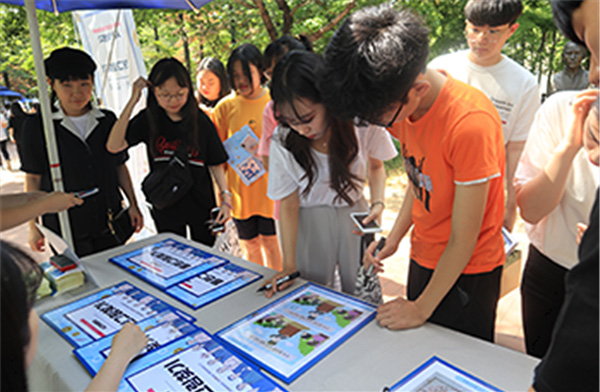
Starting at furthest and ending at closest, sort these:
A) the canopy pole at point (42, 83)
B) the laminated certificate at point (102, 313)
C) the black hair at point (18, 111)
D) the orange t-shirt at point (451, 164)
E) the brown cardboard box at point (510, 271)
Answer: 1. the black hair at point (18, 111)
2. the brown cardboard box at point (510, 271)
3. the canopy pole at point (42, 83)
4. the laminated certificate at point (102, 313)
5. the orange t-shirt at point (451, 164)

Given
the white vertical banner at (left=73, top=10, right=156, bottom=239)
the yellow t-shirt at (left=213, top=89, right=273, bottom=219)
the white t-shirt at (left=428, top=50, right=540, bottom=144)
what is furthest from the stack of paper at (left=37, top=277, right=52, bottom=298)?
the white vertical banner at (left=73, top=10, right=156, bottom=239)

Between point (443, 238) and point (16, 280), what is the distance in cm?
108

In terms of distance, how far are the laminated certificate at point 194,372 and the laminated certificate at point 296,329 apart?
1.5 inches

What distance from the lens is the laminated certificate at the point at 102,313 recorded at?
121 cm

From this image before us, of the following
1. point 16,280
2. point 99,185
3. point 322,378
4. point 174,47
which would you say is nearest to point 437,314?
point 322,378

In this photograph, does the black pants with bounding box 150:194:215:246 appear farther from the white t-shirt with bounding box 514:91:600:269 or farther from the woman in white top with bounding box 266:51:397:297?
the white t-shirt with bounding box 514:91:600:269

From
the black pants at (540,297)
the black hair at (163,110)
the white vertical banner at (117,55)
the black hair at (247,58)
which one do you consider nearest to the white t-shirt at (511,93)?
the black pants at (540,297)

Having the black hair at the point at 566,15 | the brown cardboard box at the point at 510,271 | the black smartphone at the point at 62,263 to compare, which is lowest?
Result: the brown cardboard box at the point at 510,271

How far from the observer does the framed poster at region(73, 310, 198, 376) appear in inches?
42.2

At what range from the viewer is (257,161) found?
2.73m

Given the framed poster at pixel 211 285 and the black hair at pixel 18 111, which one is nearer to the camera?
the framed poster at pixel 211 285

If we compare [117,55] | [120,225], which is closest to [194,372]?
[120,225]

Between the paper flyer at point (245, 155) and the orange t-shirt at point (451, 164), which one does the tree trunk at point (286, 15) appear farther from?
the orange t-shirt at point (451, 164)

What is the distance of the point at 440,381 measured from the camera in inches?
36.6
